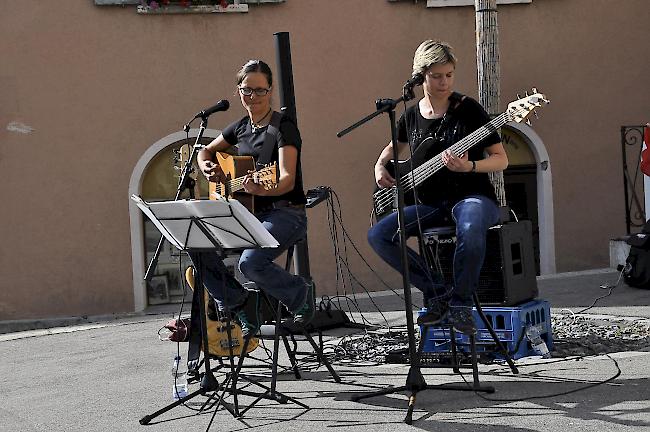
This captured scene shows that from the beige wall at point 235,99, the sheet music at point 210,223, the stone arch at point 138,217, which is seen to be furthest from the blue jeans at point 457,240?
the stone arch at point 138,217

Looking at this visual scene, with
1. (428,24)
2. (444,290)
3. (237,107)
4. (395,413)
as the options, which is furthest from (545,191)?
(395,413)

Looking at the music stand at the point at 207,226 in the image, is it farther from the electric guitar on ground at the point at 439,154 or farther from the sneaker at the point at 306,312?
the electric guitar on ground at the point at 439,154

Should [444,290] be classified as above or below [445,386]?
above

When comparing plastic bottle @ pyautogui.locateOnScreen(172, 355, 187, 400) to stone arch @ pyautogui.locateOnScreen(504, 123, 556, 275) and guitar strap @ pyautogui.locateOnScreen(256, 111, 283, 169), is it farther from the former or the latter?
stone arch @ pyautogui.locateOnScreen(504, 123, 556, 275)

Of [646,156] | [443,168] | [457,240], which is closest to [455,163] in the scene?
[443,168]

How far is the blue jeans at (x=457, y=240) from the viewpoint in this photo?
6.00m

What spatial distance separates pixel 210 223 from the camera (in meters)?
5.54

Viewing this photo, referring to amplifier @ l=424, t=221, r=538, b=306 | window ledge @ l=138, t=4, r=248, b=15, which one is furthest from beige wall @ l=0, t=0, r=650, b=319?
amplifier @ l=424, t=221, r=538, b=306

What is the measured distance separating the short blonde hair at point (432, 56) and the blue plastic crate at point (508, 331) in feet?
4.56

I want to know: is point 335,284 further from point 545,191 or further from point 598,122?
point 598,122

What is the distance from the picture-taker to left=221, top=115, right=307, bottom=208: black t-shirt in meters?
6.41

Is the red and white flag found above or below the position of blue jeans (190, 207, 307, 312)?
above

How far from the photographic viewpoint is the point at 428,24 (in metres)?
14.9

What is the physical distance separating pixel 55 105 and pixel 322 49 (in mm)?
3433
